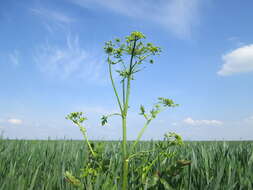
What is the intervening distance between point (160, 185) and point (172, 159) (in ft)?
2.87

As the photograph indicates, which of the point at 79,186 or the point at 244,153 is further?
the point at 244,153

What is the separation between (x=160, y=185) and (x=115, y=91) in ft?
2.73

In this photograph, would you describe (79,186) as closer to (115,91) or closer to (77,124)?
(77,124)

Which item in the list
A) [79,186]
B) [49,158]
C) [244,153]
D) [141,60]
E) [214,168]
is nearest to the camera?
[79,186]

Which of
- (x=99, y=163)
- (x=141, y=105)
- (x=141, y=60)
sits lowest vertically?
(x=99, y=163)

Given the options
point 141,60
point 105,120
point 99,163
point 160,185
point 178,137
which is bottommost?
point 160,185

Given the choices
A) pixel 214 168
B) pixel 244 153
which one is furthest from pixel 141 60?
pixel 244 153

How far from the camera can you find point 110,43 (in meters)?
1.76

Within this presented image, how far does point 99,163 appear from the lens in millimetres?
1839

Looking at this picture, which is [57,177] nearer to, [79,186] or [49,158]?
[79,186]

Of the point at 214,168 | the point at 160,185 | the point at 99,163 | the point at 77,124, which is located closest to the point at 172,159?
the point at 214,168

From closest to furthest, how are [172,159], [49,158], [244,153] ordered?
[172,159]
[49,158]
[244,153]

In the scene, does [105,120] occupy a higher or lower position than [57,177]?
higher

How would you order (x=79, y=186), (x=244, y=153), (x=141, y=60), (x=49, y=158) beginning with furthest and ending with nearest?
(x=244, y=153), (x=49, y=158), (x=141, y=60), (x=79, y=186)
